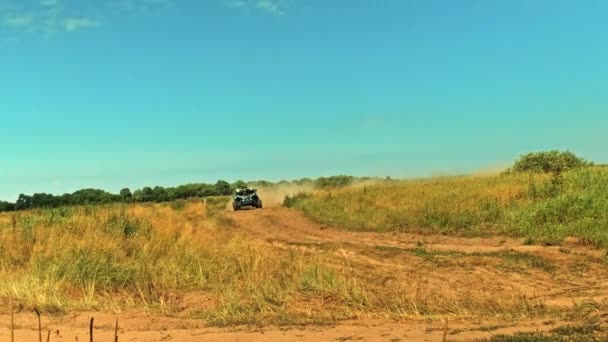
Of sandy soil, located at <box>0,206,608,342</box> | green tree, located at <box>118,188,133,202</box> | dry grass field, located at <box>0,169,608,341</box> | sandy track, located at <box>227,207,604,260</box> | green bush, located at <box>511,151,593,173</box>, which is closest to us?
sandy soil, located at <box>0,206,608,342</box>

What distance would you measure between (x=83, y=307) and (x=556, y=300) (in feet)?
24.9

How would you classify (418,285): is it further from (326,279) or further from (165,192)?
(165,192)

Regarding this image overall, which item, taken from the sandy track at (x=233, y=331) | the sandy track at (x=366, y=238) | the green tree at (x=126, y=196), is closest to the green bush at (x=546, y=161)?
the sandy track at (x=366, y=238)

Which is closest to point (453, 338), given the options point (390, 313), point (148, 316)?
point (390, 313)

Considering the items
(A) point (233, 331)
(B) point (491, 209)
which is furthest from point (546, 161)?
(A) point (233, 331)

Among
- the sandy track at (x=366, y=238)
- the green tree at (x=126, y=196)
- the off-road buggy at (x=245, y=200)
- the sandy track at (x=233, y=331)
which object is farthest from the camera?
the off-road buggy at (x=245, y=200)

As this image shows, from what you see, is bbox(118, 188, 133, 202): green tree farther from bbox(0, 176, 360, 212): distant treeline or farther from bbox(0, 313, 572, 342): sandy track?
bbox(0, 313, 572, 342): sandy track

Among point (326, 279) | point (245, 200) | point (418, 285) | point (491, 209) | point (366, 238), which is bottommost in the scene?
point (418, 285)

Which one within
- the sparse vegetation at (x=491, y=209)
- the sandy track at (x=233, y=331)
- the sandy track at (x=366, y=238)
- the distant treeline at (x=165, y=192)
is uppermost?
the distant treeline at (x=165, y=192)

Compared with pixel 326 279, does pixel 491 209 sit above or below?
above

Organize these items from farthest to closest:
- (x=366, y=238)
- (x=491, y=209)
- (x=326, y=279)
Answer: (x=491, y=209)
(x=366, y=238)
(x=326, y=279)

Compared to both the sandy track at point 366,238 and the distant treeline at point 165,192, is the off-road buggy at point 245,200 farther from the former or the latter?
the distant treeline at point 165,192

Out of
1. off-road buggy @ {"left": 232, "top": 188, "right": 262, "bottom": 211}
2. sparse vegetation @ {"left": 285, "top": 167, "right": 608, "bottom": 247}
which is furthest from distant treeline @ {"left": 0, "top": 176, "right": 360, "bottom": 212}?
sparse vegetation @ {"left": 285, "top": 167, "right": 608, "bottom": 247}

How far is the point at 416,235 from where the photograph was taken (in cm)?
2155
